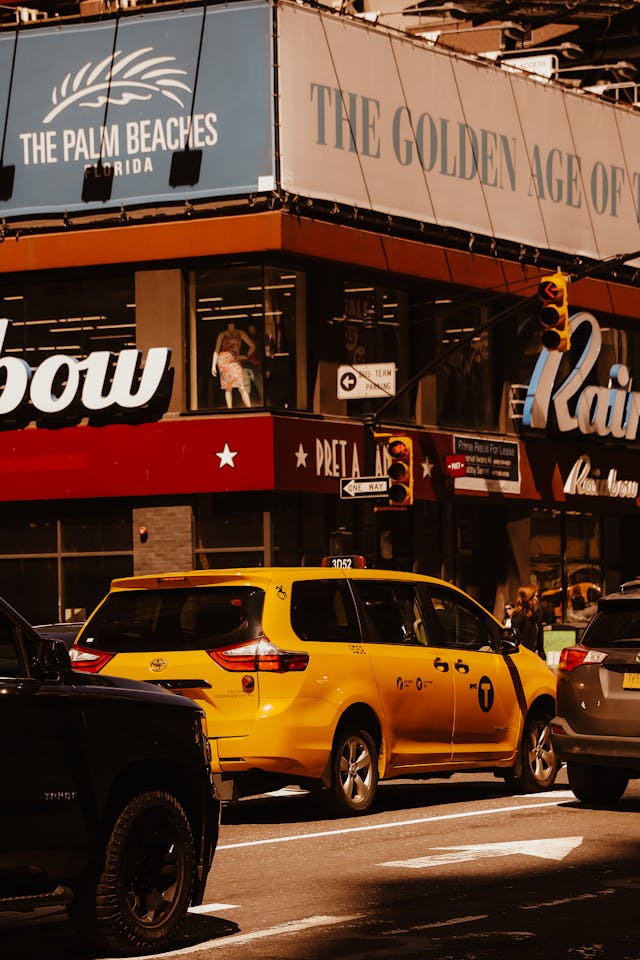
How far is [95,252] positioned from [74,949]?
80.9ft

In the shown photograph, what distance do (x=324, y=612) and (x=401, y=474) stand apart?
41.8 feet

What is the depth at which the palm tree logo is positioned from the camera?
1268 inches

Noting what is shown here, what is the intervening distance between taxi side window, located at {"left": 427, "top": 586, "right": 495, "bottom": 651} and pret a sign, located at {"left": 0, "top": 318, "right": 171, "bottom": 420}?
16027 millimetres

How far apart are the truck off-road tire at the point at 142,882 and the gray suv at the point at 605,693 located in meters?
6.31

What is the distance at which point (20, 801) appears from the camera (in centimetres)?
773

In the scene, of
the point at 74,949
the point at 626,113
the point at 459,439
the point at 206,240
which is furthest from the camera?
the point at 626,113

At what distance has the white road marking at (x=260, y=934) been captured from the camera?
334 inches

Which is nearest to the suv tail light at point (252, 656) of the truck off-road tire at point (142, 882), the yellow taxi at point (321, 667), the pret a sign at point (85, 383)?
the yellow taxi at point (321, 667)

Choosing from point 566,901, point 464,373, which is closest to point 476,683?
point 566,901

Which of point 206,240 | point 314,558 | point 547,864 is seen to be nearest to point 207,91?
point 206,240

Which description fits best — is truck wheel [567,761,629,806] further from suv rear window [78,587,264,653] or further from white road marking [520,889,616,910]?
white road marking [520,889,616,910]

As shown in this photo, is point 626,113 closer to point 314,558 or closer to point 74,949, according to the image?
point 314,558

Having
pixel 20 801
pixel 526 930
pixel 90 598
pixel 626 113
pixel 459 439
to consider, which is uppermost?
pixel 626 113

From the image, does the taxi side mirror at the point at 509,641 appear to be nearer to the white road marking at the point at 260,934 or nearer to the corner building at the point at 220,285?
the white road marking at the point at 260,934
